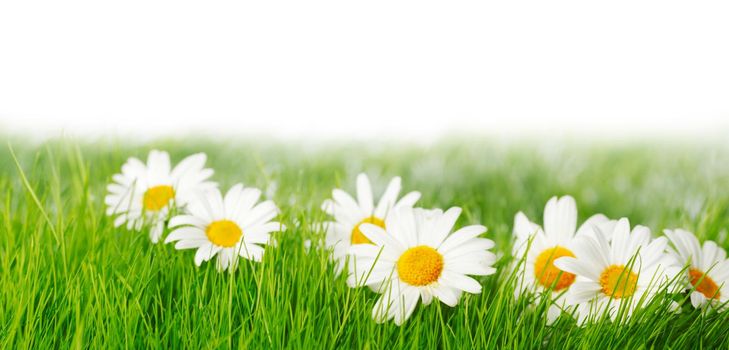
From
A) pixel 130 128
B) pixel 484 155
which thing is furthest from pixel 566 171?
pixel 130 128

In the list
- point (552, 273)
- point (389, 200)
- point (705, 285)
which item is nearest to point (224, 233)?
point (389, 200)

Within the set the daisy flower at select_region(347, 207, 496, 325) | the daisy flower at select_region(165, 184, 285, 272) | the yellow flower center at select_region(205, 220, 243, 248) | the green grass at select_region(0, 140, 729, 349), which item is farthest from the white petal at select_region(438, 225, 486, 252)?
the yellow flower center at select_region(205, 220, 243, 248)

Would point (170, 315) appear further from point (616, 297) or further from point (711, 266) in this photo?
point (711, 266)

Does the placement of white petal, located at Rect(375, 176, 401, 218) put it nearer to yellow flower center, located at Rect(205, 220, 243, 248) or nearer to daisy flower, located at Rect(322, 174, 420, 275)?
daisy flower, located at Rect(322, 174, 420, 275)

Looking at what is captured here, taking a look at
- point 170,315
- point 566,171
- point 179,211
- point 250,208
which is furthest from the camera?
point 566,171

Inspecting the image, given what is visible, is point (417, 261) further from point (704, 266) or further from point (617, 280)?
point (704, 266)

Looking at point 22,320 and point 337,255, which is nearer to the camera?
point 22,320

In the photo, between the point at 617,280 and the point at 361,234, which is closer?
the point at 617,280
